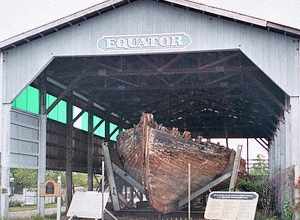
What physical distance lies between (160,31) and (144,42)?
23.3 inches

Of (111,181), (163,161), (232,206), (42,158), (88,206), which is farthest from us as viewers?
(111,181)

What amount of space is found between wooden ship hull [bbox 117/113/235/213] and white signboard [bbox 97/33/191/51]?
237cm

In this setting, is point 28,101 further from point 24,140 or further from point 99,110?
point 99,110

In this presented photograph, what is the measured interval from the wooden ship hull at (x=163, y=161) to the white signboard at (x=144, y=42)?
7.78 ft

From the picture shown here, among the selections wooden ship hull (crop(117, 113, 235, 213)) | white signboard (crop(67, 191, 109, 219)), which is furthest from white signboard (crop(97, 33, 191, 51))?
white signboard (crop(67, 191, 109, 219))

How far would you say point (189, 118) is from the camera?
3681 cm

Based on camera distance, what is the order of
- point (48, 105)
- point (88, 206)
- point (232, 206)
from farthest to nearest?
point (48, 105) → point (88, 206) → point (232, 206)

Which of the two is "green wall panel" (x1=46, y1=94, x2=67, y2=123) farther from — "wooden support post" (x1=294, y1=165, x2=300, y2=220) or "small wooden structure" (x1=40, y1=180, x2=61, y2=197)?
"wooden support post" (x1=294, y1=165, x2=300, y2=220)

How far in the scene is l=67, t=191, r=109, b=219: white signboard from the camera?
1658 cm

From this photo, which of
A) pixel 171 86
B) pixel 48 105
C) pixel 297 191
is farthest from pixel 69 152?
pixel 297 191

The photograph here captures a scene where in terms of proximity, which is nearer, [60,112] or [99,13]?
[99,13]

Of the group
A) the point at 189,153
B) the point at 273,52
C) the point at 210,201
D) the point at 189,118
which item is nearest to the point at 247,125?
the point at 189,118

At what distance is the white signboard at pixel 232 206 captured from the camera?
13.0 meters

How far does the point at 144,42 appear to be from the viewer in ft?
57.9
